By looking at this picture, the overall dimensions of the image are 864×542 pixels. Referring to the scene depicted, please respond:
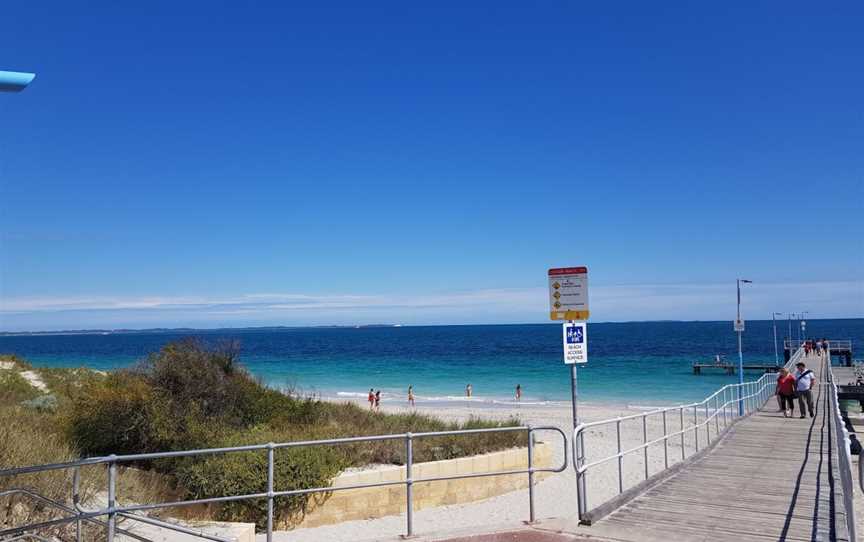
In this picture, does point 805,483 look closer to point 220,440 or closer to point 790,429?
point 790,429

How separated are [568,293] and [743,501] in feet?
12.1

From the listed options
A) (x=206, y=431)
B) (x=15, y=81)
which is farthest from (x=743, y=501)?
(x=15, y=81)

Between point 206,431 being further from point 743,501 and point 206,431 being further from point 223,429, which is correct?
point 743,501

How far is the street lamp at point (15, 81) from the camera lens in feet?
10.4

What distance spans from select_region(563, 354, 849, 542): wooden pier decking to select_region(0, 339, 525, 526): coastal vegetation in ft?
15.6

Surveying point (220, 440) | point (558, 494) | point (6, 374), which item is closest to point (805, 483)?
point (558, 494)

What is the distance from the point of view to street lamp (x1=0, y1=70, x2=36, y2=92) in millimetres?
3185

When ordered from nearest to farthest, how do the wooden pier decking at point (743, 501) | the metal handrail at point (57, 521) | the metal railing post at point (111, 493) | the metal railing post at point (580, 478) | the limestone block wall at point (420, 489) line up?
the metal handrail at point (57, 521) → the metal railing post at point (111, 493) → the wooden pier decking at point (743, 501) → the metal railing post at point (580, 478) → the limestone block wall at point (420, 489)

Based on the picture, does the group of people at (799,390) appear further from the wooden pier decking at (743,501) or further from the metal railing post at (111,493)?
the metal railing post at (111,493)

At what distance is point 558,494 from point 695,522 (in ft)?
24.8

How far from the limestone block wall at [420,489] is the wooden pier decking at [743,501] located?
3753mm

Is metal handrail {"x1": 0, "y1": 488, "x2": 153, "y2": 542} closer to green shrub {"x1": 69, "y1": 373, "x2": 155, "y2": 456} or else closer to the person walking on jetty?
green shrub {"x1": 69, "y1": 373, "x2": 155, "y2": 456}

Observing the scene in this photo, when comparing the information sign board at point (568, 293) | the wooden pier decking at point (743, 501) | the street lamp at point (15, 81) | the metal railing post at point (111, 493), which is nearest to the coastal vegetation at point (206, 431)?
the metal railing post at point (111, 493)

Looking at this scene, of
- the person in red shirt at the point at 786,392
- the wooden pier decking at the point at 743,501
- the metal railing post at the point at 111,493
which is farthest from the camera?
the person in red shirt at the point at 786,392
